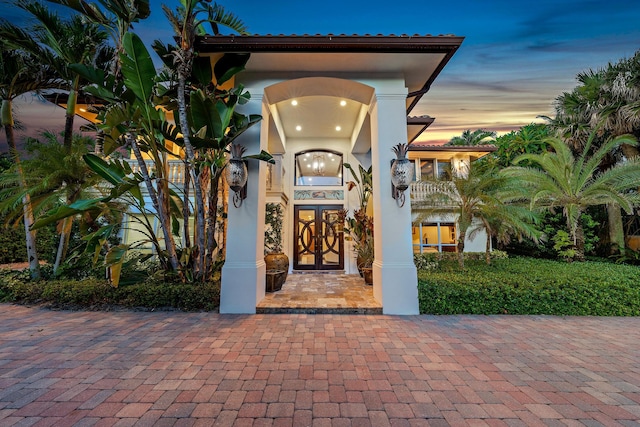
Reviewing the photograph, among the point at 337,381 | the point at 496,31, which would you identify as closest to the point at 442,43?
the point at 337,381

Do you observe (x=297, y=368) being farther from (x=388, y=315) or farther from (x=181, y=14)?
(x=181, y=14)

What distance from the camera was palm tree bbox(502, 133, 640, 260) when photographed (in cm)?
691

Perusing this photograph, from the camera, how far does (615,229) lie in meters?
9.14

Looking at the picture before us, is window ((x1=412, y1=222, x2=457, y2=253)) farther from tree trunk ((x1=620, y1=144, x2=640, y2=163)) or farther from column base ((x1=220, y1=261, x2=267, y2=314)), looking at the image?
column base ((x1=220, y1=261, x2=267, y2=314))

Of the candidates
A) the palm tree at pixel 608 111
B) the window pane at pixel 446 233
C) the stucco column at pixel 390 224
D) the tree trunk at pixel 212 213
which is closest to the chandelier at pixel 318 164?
the stucco column at pixel 390 224

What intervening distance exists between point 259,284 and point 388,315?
8.39 feet

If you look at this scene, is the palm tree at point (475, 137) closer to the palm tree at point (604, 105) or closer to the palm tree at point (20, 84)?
the palm tree at point (604, 105)

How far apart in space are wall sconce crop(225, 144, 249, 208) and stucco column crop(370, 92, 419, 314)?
107 inches

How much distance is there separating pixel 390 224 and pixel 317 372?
2993mm

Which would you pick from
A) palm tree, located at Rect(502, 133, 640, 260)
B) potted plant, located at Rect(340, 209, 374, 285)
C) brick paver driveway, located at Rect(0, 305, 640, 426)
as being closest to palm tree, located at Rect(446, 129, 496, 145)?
palm tree, located at Rect(502, 133, 640, 260)

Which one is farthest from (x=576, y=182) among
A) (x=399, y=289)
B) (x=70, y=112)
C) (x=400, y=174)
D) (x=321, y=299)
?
(x=70, y=112)

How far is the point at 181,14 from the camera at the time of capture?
13.9 feet

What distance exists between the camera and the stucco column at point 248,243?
14.7 ft

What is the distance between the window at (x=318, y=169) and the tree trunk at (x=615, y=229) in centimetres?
1044
